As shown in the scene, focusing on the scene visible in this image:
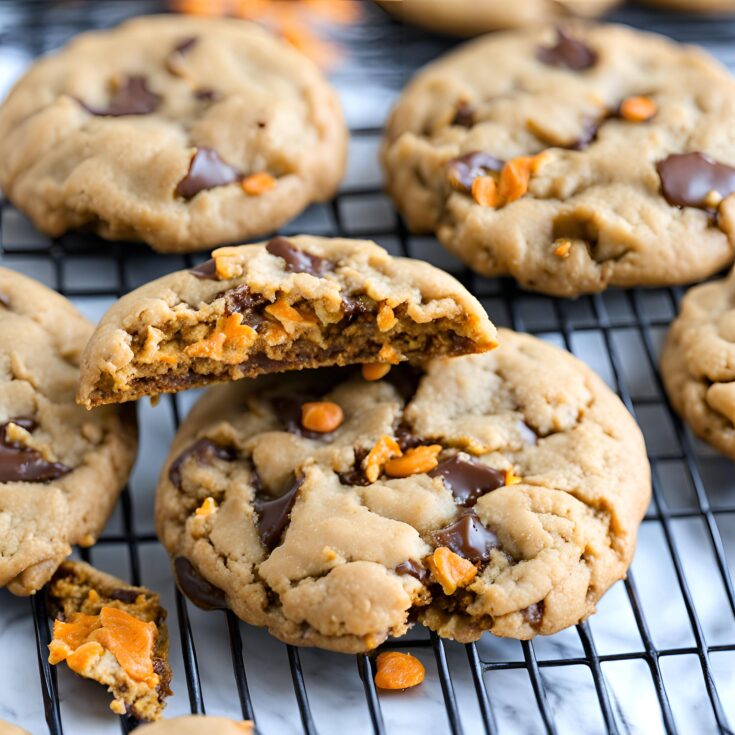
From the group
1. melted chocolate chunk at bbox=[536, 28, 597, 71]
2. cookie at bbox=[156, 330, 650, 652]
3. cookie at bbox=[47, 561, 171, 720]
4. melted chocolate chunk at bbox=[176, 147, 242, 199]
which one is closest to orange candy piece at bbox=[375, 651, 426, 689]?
cookie at bbox=[156, 330, 650, 652]

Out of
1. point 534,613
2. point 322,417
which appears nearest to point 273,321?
point 322,417

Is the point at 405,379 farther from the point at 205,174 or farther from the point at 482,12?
the point at 482,12

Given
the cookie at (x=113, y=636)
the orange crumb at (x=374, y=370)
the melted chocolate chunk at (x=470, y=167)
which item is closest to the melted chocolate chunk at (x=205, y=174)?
the melted chocolate chunk at (x=470, y=167)

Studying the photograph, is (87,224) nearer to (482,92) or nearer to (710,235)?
(482,92)

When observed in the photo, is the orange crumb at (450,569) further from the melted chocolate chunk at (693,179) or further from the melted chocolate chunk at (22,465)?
the melted chocolate chunk at (693,179)

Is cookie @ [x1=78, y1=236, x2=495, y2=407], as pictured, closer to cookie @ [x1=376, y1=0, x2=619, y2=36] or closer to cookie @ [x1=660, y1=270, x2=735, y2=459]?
cookie @ [x1=660, y1=270, x2=735, y2=459]
